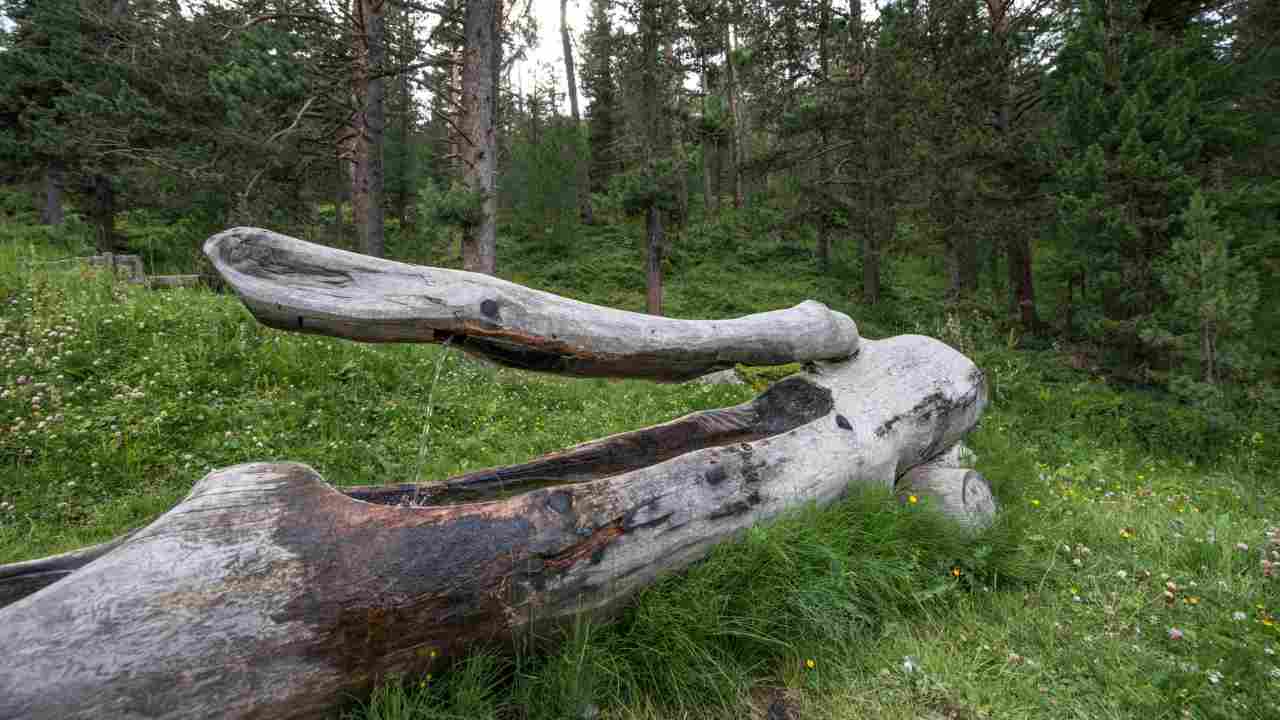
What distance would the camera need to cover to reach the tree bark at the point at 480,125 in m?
8.12

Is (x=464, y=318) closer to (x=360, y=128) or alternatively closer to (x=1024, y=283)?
(x=360, y=128)

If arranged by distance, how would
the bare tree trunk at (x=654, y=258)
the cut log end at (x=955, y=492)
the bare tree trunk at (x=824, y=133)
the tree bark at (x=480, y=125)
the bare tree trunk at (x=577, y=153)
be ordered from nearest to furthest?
the cut log end at (x=955, y=492) < the tree bark at (x=480, y=125) < the bare tree trunk at (x=654, y=258) < the bare tree trunk at (x=824, y=133) < the bare tree trunk at (x=577, y=153)

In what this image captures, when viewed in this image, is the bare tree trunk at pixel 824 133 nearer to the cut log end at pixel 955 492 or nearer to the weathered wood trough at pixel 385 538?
the cut log end at pixel 955 492

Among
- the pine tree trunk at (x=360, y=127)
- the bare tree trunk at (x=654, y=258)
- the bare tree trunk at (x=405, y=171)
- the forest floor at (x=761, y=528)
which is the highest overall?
the bare tree trunk at (x=405, y=171)

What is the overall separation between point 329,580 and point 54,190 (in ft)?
77.5

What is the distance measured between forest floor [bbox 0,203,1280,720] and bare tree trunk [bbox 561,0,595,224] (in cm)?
1292

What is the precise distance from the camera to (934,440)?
3.96 metres

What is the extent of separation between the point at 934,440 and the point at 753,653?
236cm

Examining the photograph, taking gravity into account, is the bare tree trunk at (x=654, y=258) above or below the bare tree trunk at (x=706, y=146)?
below

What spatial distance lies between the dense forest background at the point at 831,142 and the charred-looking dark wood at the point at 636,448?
5894 mm

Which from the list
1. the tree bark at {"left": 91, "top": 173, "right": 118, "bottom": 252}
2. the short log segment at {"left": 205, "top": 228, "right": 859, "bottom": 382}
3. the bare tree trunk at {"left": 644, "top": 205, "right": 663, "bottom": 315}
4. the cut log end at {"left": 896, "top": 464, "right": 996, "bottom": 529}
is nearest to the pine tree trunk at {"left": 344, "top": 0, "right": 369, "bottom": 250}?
the bare tree trunk at {"left": 644, "top": 205, "right": 663, "bottom": 315}

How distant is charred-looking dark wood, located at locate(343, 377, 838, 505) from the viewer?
269cm

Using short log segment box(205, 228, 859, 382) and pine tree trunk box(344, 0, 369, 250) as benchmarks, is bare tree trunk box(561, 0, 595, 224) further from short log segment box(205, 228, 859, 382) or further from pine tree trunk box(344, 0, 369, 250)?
short log segment box(205, 228, 859, 382)

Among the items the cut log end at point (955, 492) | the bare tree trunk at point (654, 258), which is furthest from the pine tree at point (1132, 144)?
the bare tree trunk at point (654, 258)
